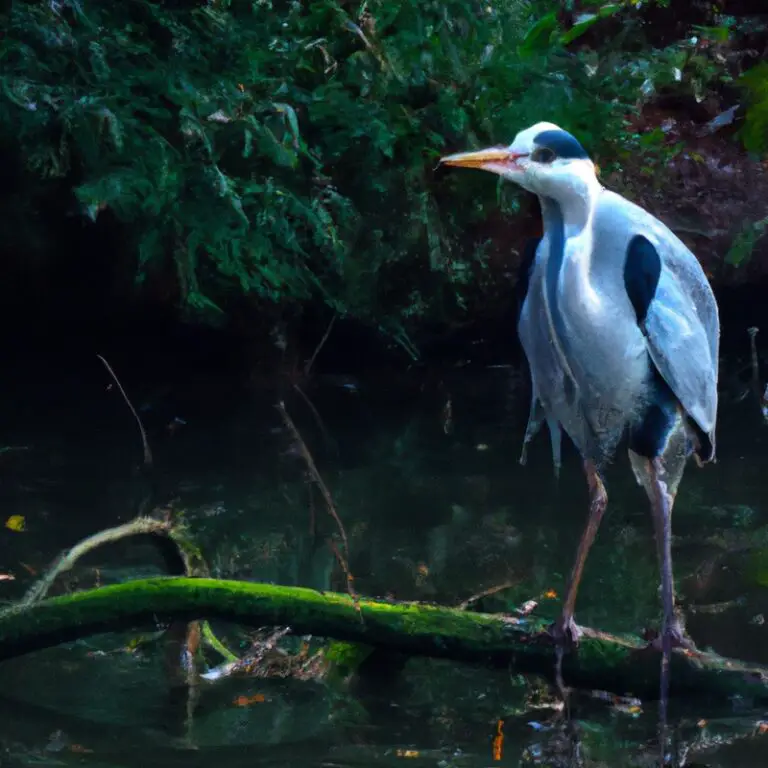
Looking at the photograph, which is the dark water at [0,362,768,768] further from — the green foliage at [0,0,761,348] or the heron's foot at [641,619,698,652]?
the green foliage at [0,0,761,348]

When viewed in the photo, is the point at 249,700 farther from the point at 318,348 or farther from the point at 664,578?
the point at 318,348

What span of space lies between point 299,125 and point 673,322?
225 inches

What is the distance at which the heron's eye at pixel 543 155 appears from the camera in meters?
3.44

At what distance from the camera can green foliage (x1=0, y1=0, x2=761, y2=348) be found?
766cm

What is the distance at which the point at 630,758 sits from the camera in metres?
3.31

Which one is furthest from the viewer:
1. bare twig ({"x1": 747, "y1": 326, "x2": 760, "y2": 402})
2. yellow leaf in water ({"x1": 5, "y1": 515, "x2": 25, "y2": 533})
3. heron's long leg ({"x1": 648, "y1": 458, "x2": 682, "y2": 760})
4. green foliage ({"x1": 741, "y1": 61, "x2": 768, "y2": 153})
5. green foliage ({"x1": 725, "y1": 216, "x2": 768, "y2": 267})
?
green foliage ({"x1": 725, "y1": 216, "x2": 768, "y2": 267})

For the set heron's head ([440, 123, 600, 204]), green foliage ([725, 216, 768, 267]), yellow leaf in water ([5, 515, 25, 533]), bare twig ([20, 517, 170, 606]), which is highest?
heron's head ([440, 123, 600, 204])

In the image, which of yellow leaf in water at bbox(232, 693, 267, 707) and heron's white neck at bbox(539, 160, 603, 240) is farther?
yellow leaf in water at bbox(232, 693, 267, 707)

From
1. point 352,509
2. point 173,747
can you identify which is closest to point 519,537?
point 352,509

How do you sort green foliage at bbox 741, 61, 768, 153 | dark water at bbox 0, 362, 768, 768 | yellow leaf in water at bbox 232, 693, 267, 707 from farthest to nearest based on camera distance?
yellow leaf in water at bbox 232, 693, 267, 707 < dark water at bbox 0, 362, 768, 768 < green foliage at bbox 741, 61, 768, 153

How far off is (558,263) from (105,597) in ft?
4.92

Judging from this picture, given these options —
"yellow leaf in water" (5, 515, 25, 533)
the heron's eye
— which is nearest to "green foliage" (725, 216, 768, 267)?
"yellow leaf in water" (5, 515, 25, 533)

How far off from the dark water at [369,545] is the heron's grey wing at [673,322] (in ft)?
2.85

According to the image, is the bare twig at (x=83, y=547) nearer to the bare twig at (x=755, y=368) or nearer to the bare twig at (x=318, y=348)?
the bare twig at (x=318, y=348)
